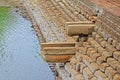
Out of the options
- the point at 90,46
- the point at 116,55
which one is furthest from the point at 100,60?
the point at 90,46

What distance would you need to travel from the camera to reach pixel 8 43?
37.9 feet

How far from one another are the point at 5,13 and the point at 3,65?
8.61m

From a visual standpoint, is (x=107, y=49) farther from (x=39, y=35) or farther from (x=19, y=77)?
(x=39, y=35)

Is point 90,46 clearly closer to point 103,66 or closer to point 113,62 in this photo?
point 103,66

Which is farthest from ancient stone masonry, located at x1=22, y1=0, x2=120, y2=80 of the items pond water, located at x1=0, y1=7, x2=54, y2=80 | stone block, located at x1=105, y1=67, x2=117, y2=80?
pond water, located at x1=0, y1=7, x2=54, y2=80

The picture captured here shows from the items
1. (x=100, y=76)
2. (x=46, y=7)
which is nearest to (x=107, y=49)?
(x=100, y=76)

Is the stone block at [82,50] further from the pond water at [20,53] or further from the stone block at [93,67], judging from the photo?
the pond water at [20,53]

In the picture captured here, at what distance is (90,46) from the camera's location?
23.0 feet

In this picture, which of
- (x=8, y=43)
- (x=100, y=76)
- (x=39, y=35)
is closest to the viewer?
(x=100, y=76)

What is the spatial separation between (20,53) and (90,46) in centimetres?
376

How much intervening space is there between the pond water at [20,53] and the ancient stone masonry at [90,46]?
0.62 metres

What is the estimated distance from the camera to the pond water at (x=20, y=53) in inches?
330

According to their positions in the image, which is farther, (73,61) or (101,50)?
(73,61)

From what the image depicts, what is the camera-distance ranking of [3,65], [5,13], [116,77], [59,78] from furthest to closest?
[5,13] → [3,65] → [59,78] → [116,77]
